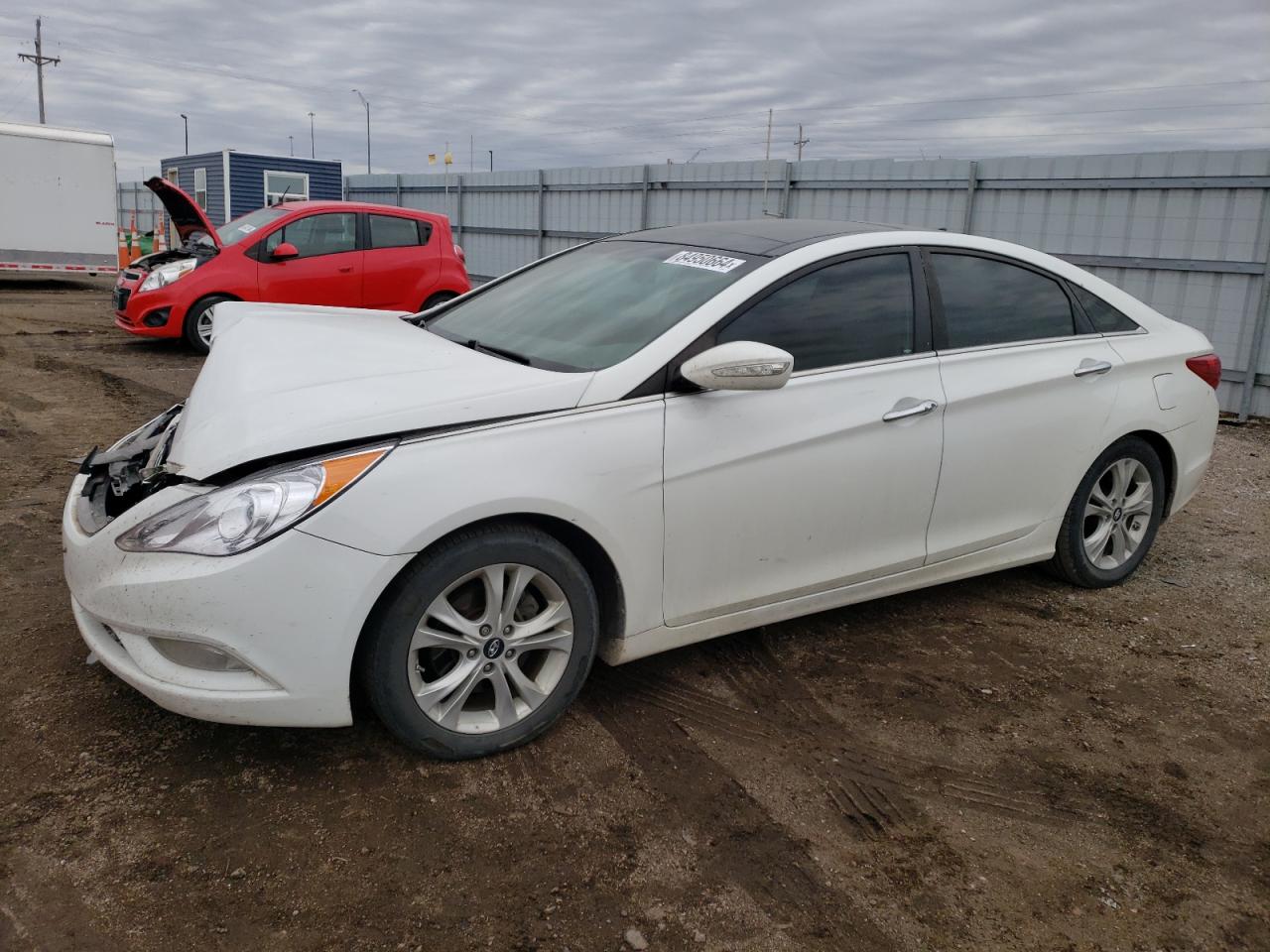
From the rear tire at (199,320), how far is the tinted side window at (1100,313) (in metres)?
8.69

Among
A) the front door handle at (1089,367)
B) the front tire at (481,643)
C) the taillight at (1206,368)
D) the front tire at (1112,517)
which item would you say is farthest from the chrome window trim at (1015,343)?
the front tire at (481,643)

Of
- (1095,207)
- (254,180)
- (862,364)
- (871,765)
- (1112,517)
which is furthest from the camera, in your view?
(254,180)

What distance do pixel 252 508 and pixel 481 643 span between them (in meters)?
0.74

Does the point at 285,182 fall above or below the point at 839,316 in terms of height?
above

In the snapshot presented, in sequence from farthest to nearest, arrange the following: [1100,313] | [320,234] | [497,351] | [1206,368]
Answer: [320,234], [1206,368], [1100,313], [497,351]

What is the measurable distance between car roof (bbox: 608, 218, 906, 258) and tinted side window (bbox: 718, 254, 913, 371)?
0.52 feet

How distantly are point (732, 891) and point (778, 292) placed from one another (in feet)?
6.40

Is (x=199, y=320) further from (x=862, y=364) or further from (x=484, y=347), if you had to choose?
(x=862, y=364)

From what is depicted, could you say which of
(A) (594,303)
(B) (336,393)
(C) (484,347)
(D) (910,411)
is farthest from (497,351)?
(D) (910,411)

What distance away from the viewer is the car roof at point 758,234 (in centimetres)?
365

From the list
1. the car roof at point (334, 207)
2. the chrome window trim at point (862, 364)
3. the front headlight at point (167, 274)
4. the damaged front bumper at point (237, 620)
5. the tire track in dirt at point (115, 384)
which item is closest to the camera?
the damaged front bumper at point (237, 620)

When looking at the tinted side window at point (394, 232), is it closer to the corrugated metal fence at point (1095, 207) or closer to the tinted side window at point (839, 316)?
the corrugated metal fence at point (1095, 207)

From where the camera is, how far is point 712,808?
2.82m

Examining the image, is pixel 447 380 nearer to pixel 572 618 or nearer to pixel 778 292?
pixel 572 618
